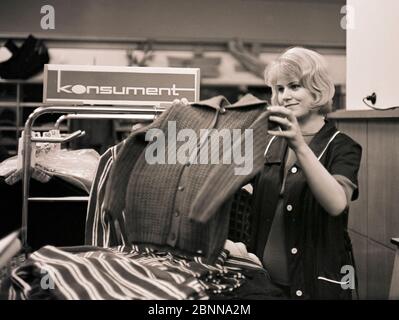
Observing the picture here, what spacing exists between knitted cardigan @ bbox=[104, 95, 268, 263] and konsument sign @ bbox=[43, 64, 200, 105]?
0.16m

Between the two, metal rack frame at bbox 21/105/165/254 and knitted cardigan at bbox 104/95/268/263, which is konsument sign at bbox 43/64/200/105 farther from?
knitted cardigan at bbox 104/95/268/263

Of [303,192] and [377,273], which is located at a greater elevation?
[303,192]

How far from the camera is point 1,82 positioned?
0.94 metres

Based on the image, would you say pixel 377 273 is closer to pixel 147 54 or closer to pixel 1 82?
pixel 147 54

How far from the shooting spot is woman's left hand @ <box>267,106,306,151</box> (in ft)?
2.13

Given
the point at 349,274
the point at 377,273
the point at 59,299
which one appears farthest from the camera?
the point at 377,273

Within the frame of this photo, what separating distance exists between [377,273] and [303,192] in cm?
32

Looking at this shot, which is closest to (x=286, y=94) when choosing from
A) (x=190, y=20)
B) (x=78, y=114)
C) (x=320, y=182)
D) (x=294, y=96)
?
(x=294, y=96)

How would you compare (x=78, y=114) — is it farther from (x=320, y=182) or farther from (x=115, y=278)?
(x=320, y=182)

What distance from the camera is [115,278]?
59cm

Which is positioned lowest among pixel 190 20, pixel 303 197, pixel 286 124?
pixel 303 197

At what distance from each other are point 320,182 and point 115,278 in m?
0.35
